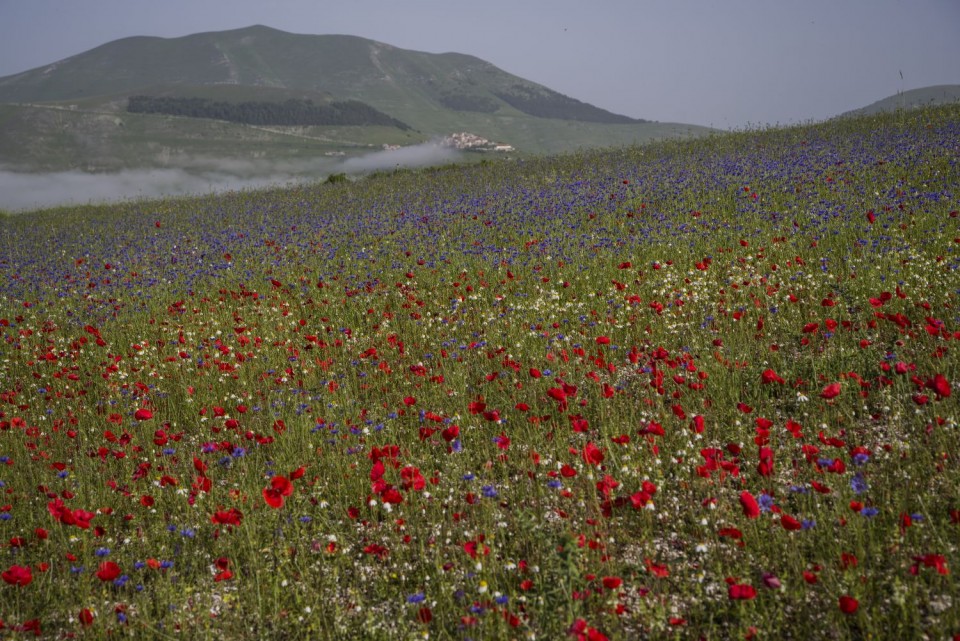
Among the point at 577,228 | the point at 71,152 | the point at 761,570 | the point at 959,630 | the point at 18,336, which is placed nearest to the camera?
the point at 959,630

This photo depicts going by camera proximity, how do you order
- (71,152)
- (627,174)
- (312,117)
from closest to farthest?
(627,174) → (71,152) → (312,117)

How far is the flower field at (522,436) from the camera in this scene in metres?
2.67

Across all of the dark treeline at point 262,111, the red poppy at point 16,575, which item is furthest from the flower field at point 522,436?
the dark treeline at point 262,111

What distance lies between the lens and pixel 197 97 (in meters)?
111

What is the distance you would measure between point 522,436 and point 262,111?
116850 mm

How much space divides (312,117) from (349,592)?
4572 inches

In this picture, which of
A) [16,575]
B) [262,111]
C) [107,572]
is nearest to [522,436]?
[107,572]

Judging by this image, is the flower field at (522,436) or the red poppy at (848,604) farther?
the flower field at (522,436)

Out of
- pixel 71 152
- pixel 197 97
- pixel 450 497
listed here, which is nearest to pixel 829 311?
pixel 450 497

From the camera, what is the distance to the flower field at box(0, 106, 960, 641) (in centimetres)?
267

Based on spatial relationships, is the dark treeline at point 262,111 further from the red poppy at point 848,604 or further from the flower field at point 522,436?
the red poppy at point 848,604

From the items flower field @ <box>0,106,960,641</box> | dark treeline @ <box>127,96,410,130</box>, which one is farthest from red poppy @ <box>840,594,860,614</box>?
dark treeline @ <box>127,96,410,130</box>

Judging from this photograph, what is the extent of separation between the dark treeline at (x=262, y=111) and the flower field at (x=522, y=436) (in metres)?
104

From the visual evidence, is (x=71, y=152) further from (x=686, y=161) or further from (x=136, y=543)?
(x=136, y=543)
